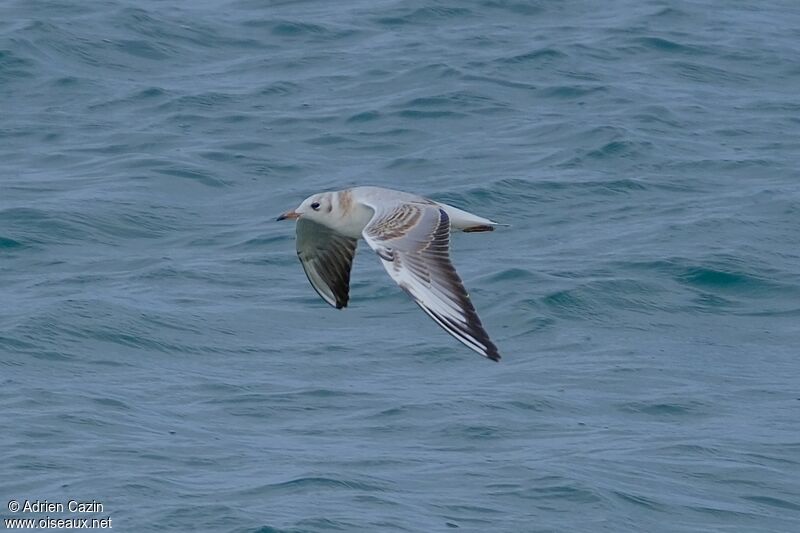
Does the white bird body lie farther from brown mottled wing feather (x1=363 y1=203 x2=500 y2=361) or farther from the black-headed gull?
brown mottled wing feather (x1=363 y1=203 x2=500 y2=361)

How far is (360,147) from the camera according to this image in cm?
1839

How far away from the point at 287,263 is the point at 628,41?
26.7 ft

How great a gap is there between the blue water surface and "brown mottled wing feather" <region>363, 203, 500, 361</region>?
2.06 meters

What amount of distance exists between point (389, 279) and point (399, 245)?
564 centimetres

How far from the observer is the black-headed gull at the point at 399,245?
8977mm

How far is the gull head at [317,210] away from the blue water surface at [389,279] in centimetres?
181

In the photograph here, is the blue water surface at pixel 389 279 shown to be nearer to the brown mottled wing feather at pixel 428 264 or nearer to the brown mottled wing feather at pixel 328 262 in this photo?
the brown mottled wing feather at pixel 328 262

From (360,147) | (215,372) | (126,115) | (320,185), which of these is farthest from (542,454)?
(126,115)

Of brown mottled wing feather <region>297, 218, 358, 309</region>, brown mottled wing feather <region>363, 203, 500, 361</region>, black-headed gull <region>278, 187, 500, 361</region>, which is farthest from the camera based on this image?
brown mottled wing feather <region>297, 218, 358, 309</region>

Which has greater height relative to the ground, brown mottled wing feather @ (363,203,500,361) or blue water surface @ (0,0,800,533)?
brown mottled wing feather @ (363,203,500,361)

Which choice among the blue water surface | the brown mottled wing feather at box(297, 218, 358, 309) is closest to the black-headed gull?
the brown mottled wing feather at box(297, 218, 358, 309)

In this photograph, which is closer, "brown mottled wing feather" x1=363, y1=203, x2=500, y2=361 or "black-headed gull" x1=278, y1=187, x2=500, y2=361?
"brown mottled wing feather" x1=363, y1=203, x2=500, y2=361

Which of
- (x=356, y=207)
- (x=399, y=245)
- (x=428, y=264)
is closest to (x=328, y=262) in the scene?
(x=356, y=207)

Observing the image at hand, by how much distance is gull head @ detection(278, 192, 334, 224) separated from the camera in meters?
10.7
